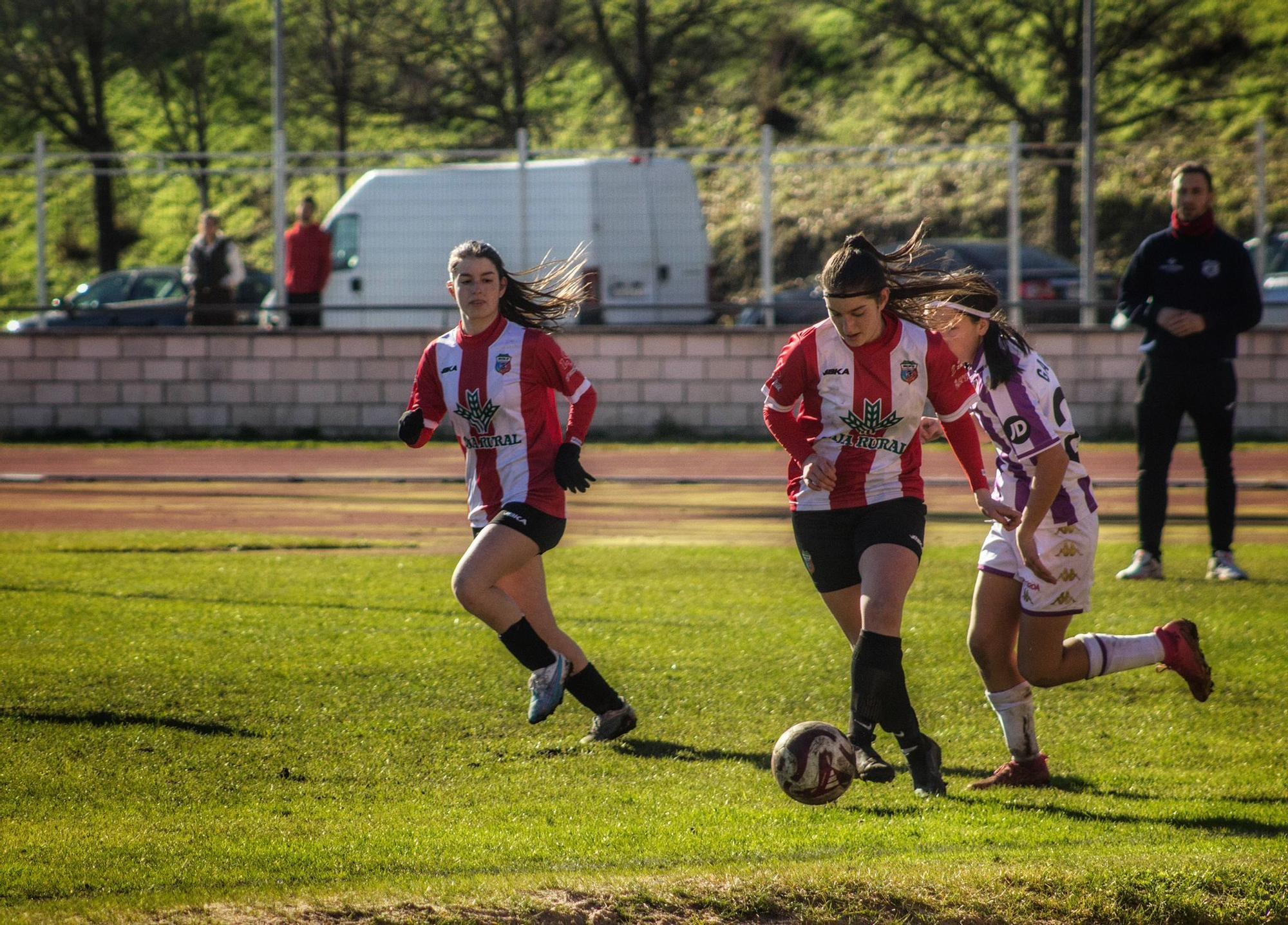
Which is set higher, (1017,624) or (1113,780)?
(1017,624)

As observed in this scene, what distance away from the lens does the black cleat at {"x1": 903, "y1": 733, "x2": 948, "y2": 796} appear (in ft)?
17.3

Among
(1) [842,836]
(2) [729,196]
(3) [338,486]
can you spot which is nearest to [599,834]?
(1) [842,836]

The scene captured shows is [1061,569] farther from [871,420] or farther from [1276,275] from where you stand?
[1276,275]

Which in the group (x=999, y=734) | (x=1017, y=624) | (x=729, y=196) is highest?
(x=729, y=196)

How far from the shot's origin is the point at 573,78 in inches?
1341

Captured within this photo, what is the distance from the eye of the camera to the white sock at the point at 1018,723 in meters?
5.43

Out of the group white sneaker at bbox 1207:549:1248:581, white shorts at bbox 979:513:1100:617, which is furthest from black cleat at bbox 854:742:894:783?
white sneaker at bbox 1207:549:1248:581

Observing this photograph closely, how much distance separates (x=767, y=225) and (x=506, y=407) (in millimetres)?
13179

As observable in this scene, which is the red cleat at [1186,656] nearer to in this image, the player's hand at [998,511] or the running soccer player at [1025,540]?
the running soccer player at [1025,540]

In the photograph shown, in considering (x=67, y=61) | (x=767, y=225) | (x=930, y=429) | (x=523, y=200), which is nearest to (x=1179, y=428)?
(x=930, y=429)

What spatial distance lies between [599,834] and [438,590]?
4402 millimetres

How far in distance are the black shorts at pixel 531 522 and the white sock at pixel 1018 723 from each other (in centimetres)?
172

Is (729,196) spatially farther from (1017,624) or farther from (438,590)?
(1017,624)

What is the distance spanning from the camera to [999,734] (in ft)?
20.2
